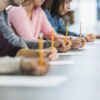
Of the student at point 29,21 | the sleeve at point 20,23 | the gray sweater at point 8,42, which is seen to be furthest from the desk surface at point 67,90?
the sleeve at point 20,23

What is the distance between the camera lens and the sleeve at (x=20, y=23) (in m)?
2.17

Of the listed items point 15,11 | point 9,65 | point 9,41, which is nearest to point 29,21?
point 15,11

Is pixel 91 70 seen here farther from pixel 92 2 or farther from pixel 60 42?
pixel 92 2

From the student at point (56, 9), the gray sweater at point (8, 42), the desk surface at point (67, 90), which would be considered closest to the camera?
the desk surface at point (67, 90)

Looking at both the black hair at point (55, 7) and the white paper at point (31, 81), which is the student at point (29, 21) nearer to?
the black hair at point (55, 7)

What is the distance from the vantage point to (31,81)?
3.04 ft

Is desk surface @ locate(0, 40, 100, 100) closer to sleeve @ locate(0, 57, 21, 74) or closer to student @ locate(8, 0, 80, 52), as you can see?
sleeve @ locate(0, 57, 21, 74)

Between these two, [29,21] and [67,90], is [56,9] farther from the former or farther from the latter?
[67,90]

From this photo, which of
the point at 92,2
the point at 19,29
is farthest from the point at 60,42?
the point at 92,2

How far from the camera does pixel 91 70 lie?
1234 mm

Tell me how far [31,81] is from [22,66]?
0.28 ft

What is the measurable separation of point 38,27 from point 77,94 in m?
1.70

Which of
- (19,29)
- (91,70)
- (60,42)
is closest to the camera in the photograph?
(91,70)

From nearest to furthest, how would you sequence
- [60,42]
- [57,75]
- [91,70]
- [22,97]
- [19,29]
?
[22,97] < [57,75] < [91,70] < [60,42] < [19,29]
